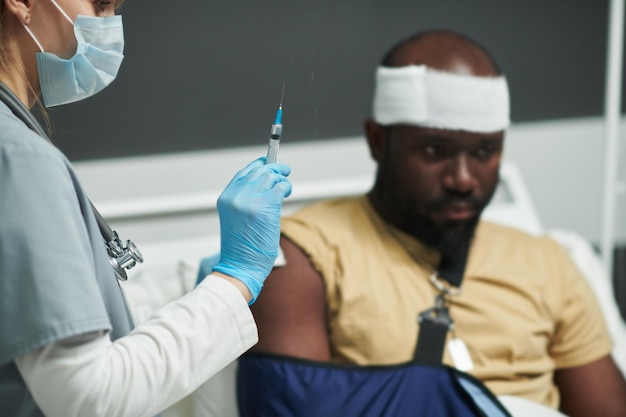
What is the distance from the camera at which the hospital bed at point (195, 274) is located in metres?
1.61

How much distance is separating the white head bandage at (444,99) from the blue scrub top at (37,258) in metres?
0.99

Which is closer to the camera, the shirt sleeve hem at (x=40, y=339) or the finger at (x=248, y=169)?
the shirt sleeve hem at (x=40, y=339)

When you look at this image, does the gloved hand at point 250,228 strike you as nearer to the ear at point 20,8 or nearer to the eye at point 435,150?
the ear at point 20,8

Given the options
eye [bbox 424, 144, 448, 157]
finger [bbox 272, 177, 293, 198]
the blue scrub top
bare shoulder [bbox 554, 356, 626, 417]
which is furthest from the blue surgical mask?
bare shoulder [bbox 554, 356, 626, 417]

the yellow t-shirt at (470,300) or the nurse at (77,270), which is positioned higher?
the nurse at (77,270)

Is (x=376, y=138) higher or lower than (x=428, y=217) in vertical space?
higher

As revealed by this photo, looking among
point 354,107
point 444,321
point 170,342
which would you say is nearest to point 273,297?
point 444,321

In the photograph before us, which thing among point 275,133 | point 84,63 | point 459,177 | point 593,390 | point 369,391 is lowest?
point 593,390

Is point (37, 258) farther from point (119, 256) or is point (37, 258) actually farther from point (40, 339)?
point (119, 256)

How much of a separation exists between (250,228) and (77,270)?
9.5 inches

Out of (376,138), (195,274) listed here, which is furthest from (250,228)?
(376,138)

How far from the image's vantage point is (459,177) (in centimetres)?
175

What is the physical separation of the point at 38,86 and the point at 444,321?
96 centimetres

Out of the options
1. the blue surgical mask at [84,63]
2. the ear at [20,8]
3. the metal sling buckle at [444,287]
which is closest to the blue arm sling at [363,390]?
the metal sling buckle at [444,287]
